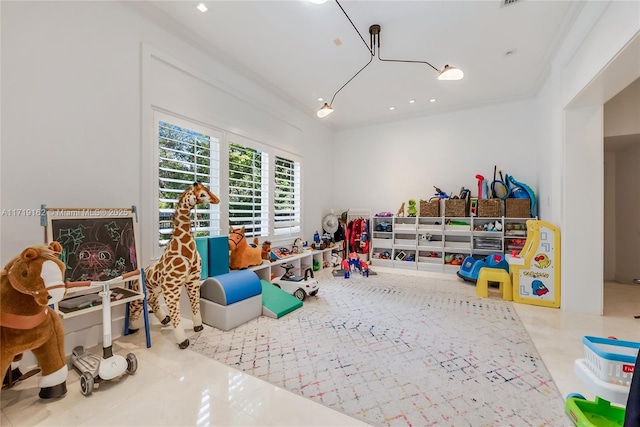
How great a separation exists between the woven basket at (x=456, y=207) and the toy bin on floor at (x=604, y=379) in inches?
155

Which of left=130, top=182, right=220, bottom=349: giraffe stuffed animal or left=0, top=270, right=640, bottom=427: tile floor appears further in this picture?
left=130, top=182, right=220, bottom=349: giraffe stuffed animal

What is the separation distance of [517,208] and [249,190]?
478cm

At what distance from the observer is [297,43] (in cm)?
340

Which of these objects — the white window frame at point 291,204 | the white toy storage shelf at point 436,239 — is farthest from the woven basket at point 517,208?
the white window frame at point 291,204

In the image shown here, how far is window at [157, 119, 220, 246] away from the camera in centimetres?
305

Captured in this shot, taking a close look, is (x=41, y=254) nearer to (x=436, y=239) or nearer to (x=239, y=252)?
(x=239, y=252)

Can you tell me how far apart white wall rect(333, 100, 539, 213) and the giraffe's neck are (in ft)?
15.4

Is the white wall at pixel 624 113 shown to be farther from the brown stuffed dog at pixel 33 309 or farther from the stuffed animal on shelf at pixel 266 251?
the brown stuffed dog at pixel 33 309

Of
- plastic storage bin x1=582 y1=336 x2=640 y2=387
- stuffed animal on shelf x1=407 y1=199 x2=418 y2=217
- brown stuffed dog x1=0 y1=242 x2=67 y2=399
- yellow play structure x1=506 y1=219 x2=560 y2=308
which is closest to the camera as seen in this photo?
plastic storage bin x1=582 y1=336 x2=640 y2=387

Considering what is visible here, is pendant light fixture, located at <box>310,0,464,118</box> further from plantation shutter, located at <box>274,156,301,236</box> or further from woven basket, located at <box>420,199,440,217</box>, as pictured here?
woven basket, located at <box>420,199,440,217</box>

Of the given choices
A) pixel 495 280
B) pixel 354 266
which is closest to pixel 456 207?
pixel 495 280

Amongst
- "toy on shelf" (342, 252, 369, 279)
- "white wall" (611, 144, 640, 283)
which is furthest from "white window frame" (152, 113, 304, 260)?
"white wall" (611, 144, 640, 283)

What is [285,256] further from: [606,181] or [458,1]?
[606,181]

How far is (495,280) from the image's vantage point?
12.7 feet
